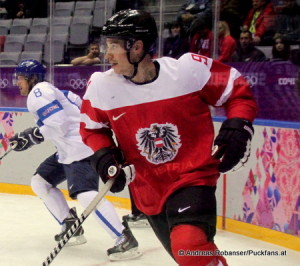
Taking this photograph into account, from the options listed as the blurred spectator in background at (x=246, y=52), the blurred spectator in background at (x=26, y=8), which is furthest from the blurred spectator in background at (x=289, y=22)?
the blurred spectator in background at (x=26, y=8)

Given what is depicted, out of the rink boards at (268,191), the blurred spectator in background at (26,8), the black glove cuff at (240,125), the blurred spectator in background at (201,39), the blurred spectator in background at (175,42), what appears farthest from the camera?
the blurred spectator in background at (26,8)

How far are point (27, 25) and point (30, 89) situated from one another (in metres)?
3.62

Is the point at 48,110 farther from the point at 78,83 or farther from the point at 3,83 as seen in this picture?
the point at 3,83

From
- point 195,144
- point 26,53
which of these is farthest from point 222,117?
point 26,53

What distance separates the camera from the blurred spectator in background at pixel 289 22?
13.0ft

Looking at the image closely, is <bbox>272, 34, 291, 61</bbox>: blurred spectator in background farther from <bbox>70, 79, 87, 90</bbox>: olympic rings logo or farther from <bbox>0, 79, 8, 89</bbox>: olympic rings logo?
<bbox>0, 79, 8, 89</bbox>: olympic rings logo

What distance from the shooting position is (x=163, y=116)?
1.80 metres

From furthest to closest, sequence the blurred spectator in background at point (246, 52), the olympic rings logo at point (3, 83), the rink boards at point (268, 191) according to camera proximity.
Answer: the olympic rings logo at point (3, 83) → the blurred spectator in background at point (246, 52) → the rink boards at point (268, 191)

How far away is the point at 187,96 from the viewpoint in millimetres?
1809

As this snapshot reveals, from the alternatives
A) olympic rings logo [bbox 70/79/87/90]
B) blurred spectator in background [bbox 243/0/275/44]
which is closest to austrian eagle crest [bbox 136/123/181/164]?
blurred spectator in background [bbox 243/0/275/44]

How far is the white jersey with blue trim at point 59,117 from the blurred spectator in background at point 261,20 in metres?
1.70

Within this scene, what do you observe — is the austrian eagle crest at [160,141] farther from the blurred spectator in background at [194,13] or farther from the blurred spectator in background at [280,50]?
the blurred spectator in background at [194,13]

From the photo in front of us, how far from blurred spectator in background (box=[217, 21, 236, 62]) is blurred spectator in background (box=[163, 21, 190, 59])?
390 millimetres

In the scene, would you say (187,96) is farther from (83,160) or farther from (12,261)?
(12,261)
